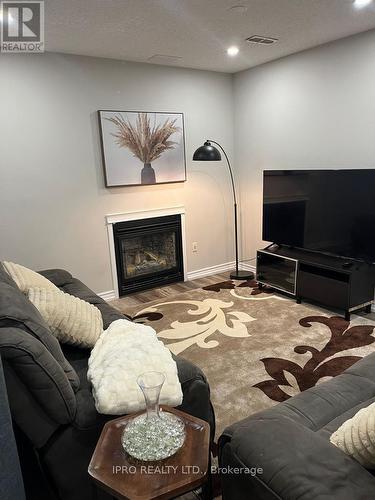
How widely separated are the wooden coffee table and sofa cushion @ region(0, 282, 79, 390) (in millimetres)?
400

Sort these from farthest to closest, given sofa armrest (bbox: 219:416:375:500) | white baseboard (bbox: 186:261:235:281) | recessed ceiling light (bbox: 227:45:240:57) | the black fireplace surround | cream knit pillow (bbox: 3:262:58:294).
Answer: white baseboard (bbox: 186:261:235:281) → the black fireplace surround → recessed ceiling light (bbox: 227:45:240:57) → cream knit pillow (bbox: 3:262:58:294) → sofa armrest (bbox: 219:416:375:500)

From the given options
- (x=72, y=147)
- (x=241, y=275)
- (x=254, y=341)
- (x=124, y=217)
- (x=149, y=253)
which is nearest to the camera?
(x=254, y=341)

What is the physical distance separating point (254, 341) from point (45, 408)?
6.53 feet

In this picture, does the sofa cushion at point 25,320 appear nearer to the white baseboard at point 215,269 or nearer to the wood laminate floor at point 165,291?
the wood laminate floor at point 165,291

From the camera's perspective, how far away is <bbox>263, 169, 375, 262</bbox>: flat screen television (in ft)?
10.5

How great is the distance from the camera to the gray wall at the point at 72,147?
343 centimetres

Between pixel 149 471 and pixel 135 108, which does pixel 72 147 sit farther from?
pixel 149 471

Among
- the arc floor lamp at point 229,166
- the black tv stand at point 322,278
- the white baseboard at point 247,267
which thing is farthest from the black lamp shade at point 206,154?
the white baseboard at point 247,267

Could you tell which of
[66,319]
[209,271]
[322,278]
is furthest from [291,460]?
[209,271]

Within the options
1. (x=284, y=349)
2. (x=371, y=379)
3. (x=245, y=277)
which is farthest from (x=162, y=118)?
(x=371, y=379)

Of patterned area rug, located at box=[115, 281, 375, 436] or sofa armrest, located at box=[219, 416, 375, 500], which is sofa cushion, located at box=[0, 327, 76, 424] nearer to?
sofa armrest, located at box=[219, 416, 375, 500]

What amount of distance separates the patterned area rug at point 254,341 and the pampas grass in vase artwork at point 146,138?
157 centimetres

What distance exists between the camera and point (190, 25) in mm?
2842

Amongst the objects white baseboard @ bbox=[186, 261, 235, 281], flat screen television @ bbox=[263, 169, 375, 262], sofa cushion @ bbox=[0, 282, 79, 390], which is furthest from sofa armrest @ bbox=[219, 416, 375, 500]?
white baseboard @ bbox=[186, 261, 235, 281]
